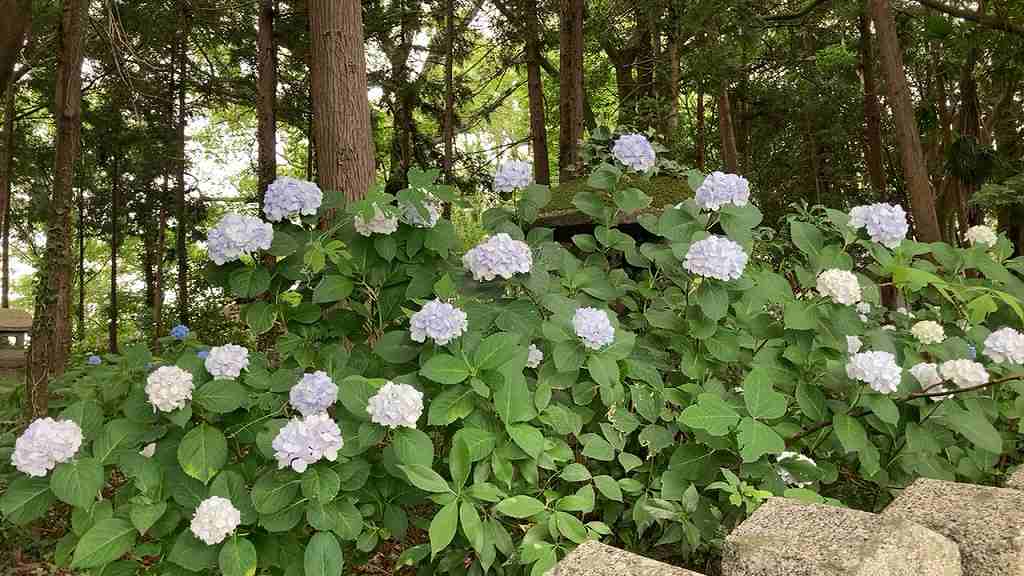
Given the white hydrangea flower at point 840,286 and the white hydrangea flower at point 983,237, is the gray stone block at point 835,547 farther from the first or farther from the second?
the white hydrangea flower at point 983,237

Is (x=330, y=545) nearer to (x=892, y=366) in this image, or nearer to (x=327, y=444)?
(x=327, y=444)

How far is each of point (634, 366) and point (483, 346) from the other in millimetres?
512

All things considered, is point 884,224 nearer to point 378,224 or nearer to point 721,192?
point 721,192

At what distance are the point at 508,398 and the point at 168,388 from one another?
2.78 feet

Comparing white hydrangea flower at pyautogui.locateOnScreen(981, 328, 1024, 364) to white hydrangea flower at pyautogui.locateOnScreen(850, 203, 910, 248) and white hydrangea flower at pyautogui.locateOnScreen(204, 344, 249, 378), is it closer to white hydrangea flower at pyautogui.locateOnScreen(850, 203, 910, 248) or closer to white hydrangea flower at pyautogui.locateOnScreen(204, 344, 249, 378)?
white hydrangea flower at pyautogui.locateOnScreen(850, 203, 910, 248)

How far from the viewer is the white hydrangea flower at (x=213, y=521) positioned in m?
1.69

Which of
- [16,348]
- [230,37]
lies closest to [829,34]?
[230,37]

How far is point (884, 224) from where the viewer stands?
88.8 inches

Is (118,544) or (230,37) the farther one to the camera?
(230,37)

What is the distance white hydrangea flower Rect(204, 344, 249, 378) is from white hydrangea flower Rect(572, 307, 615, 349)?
2.97 ft

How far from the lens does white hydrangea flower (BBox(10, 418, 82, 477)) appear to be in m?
1.69

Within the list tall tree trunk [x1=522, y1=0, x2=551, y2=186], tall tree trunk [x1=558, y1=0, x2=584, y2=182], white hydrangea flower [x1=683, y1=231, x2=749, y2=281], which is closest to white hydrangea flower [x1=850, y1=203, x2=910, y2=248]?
white hydrangea flower [x1=683, y1=231, x2=749, y2=281]

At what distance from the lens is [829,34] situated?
14312 millimetres

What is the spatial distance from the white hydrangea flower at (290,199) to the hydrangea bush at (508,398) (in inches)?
0.4
